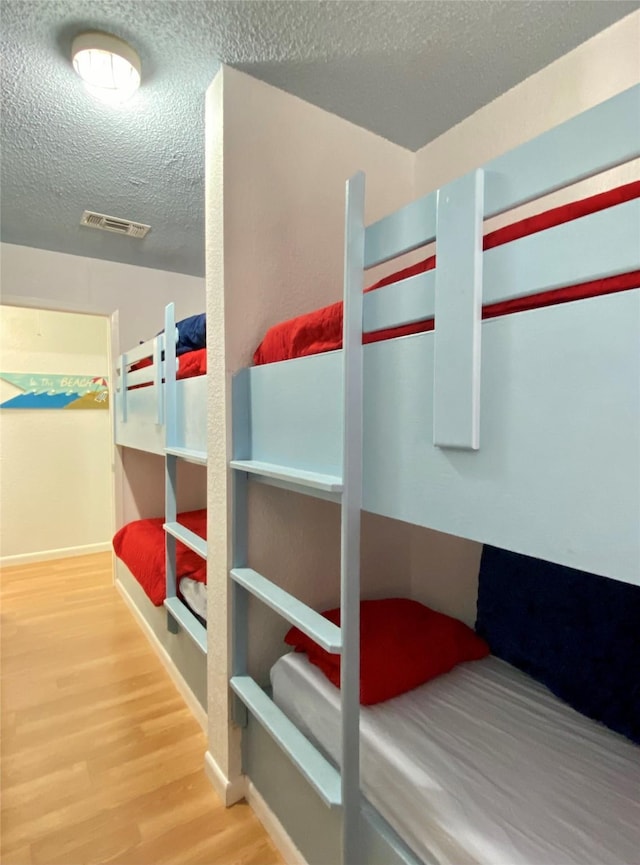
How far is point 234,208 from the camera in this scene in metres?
1.39

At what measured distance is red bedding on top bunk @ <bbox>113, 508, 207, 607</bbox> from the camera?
210 centimetres

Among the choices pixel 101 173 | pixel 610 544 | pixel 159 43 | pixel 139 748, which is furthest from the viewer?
pixel 101 173

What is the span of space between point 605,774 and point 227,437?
127 cm

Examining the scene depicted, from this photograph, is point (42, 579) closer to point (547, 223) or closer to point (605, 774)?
point (605, 774)

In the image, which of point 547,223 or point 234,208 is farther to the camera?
point 234,208

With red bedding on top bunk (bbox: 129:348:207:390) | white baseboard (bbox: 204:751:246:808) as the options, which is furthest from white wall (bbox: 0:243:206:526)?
white baseboard (bbox: 204:751:246:808)

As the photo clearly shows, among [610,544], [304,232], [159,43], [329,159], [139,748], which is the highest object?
[159,43]

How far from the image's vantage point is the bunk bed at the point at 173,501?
1.79 metres

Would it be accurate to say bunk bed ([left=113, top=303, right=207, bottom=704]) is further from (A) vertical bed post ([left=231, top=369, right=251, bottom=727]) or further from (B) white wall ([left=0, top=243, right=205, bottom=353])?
(B) white wall ([left=0, top=243, right=205, bottom=353])

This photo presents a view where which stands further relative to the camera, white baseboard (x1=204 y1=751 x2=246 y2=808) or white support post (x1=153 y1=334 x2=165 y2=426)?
white support post (x1=153 y1=334 x2=165 y2=426)

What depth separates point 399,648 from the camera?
132 cm

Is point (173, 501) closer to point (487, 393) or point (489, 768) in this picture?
point (489, 768)

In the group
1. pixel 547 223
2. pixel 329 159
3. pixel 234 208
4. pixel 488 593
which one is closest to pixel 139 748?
pixel 488 593

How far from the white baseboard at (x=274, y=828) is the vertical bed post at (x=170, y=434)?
82cm
